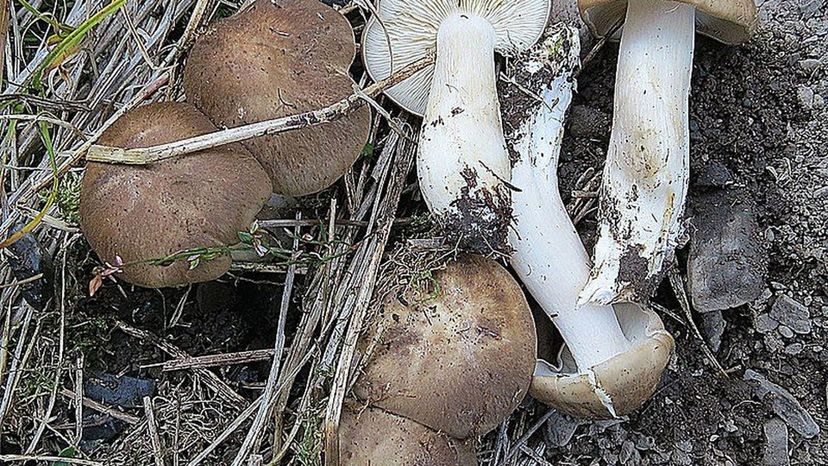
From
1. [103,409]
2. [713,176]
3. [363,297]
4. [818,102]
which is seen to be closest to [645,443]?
[713,176]

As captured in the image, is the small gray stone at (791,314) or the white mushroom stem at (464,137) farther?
the small gray stone at (791,314)

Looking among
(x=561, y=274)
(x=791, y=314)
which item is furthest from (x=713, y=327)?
(x=561, y=274)

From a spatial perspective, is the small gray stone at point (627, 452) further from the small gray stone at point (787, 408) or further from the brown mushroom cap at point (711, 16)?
the brown mushroom cap at point (711, 16)

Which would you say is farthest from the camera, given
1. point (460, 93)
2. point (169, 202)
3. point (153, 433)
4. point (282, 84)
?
point (153, 433)

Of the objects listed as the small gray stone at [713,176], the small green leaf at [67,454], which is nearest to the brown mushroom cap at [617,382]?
the small gray stone at [713,176]

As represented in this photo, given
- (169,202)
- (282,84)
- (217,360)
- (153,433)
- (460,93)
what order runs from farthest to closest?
(217,360) → (153,433) → (460,93) → (282,84) → (169,202)

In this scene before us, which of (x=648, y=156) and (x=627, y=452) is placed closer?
(x=648, y=156)

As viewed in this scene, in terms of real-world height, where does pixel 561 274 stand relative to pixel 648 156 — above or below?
below

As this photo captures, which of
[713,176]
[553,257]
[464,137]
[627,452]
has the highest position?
[464,137]

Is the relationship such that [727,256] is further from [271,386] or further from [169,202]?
[169,202]
